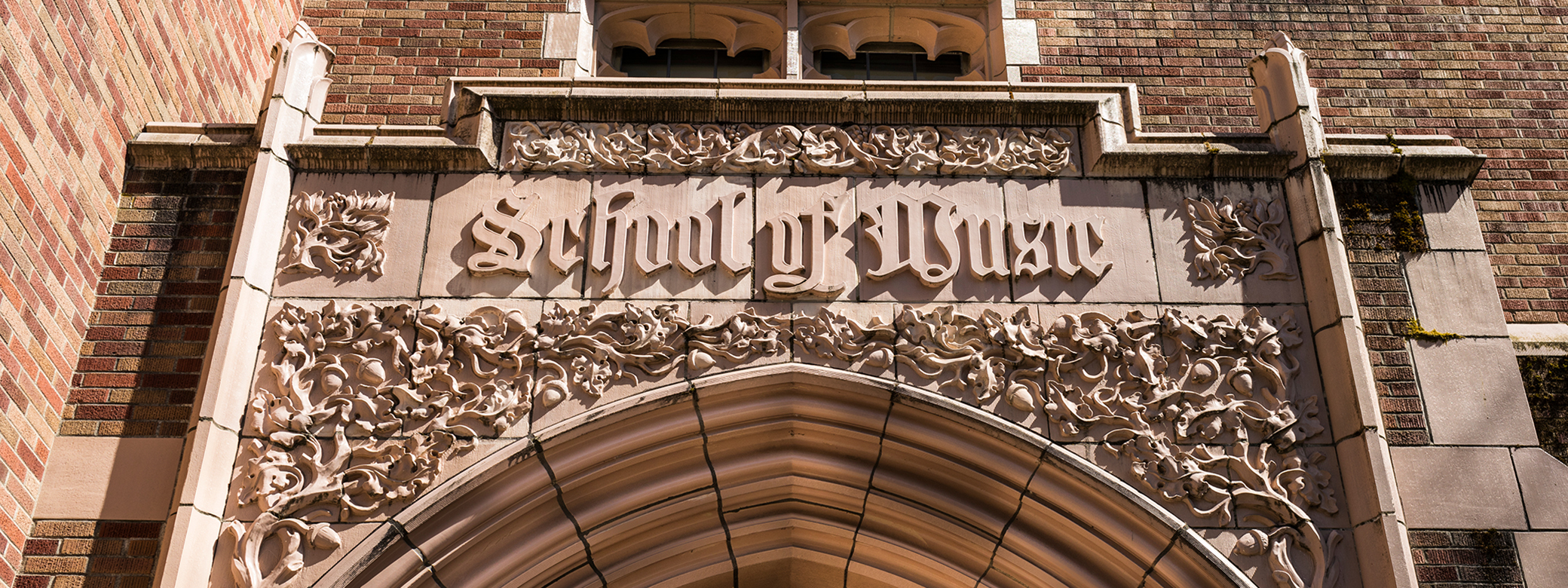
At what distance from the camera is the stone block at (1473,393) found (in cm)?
509

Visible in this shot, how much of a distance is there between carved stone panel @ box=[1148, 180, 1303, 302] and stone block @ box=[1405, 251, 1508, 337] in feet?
1.73

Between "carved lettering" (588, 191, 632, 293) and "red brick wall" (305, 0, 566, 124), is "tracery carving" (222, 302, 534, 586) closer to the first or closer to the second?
"carved lettering" (588, 191, 632, 293)

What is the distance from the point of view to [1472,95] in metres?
6.93

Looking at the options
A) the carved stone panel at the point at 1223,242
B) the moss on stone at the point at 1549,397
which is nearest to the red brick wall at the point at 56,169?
the carved stone panel at the point at 1223,242

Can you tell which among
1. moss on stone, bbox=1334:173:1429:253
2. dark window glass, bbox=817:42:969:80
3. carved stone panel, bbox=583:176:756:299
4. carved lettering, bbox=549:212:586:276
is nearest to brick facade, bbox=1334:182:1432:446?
moss on stone, bbox=1334:173:1429:253

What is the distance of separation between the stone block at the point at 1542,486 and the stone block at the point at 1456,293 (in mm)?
561

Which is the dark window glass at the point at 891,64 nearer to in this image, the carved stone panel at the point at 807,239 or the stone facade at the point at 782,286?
the stone facade at the point at 782,286

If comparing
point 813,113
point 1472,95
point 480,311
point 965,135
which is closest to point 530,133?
point 480,311

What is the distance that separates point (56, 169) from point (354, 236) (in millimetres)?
1189

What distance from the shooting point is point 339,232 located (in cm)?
549

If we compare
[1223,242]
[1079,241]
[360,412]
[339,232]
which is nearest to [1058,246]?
[1079,241]

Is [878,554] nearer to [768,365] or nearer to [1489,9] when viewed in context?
[768,365]

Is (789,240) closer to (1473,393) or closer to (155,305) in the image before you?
(155,305)

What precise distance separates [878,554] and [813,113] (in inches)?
81.3
